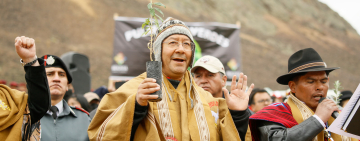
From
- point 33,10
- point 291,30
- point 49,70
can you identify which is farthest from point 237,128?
point 291,30

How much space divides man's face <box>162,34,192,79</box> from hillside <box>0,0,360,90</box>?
18670 mm

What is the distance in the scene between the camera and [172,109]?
2.46m

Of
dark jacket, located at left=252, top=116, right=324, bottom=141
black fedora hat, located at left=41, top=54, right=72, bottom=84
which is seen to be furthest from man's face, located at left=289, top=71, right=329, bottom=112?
black fedora hat, located at left=41, top=54, right=72, bottom=84

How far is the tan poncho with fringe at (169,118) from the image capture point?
215cm

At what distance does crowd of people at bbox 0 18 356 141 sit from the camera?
2.24 meters

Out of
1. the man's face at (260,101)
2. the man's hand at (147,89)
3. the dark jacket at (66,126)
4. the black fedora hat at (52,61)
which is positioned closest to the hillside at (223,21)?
the man's face at (260,101)

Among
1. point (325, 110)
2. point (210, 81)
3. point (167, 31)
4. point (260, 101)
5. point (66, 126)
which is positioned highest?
point (167, 31)

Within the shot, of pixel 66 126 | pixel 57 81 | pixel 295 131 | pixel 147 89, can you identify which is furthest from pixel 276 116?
pixel 57 81

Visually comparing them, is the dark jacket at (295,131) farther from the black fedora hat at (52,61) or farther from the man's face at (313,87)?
the black fedora hat at (52,61)

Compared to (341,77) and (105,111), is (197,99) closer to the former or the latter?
(105,111)

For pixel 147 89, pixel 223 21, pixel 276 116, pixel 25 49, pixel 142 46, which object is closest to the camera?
pixel 147 89

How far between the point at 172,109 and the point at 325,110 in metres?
1.32

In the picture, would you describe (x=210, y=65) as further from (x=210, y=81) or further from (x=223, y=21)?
(x=223, y=21)

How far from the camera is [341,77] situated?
3222 cm
